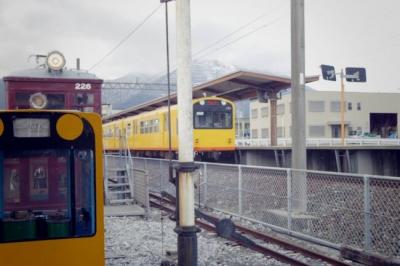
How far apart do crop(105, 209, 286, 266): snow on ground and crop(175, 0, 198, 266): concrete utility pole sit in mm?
1987

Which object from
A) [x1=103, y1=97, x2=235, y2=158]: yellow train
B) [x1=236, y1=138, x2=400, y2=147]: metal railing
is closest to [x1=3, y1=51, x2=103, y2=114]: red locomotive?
[x1=103, y1=97, x2=235, y2=158]: yellow train

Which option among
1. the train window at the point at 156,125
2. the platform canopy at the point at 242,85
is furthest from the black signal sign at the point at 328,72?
the train window at the point at 156,125

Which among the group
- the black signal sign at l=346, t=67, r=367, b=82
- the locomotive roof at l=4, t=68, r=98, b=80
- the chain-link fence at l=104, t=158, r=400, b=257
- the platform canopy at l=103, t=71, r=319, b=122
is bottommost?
the chain-link fence at l=104, t=158, r=400, b=257

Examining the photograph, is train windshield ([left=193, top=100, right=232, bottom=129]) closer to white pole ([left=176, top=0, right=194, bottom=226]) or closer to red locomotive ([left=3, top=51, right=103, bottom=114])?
red locomotive ([left=3, top=51, right=103, bottom=114])

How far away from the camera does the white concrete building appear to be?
5828 centimetres

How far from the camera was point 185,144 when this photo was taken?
18.0ft

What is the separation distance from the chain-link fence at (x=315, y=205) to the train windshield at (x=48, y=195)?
1450mm

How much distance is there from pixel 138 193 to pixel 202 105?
33.9 feet

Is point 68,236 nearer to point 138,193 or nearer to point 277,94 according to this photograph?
point 138,193

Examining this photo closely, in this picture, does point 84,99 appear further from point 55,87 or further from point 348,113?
point 348,113

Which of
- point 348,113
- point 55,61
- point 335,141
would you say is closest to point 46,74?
point 55,61

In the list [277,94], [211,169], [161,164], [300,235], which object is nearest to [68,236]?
[300,235]

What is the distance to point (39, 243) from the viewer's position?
14.5 feet

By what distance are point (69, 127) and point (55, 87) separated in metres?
7.17
